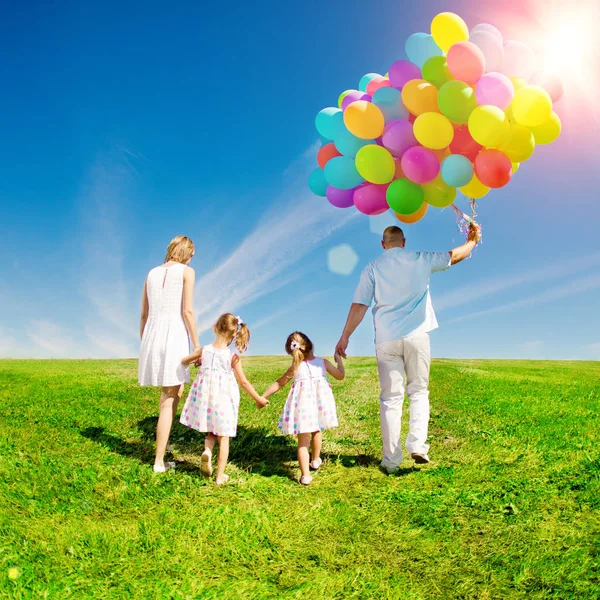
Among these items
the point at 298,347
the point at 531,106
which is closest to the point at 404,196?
the point at 531,106

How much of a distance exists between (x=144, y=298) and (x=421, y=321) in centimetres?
341

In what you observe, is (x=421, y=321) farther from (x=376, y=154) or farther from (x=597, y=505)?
(x=597, y=505)

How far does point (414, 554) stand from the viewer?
4105mm

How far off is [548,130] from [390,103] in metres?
2.01

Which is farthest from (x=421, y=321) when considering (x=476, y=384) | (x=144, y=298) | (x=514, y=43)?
(x=476, y=384)

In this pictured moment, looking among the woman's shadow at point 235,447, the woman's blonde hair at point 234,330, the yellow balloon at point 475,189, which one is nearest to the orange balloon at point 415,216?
the yellow balloon at point 475,189

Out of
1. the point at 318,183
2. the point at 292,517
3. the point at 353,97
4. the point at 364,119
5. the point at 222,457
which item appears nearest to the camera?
the point at 292,517

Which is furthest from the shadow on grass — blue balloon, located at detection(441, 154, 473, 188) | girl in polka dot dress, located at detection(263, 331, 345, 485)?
blue balloon, located at detection(441, 154, 473, 188)

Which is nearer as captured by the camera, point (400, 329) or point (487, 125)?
point (487, 125)

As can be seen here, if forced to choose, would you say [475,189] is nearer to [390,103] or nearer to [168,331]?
[390,103]

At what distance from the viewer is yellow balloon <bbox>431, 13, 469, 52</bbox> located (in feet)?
20.8

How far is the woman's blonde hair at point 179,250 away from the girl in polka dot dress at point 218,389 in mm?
850

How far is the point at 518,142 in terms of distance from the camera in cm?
629

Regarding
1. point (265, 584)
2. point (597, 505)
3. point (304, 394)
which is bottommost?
point (265, 584)
